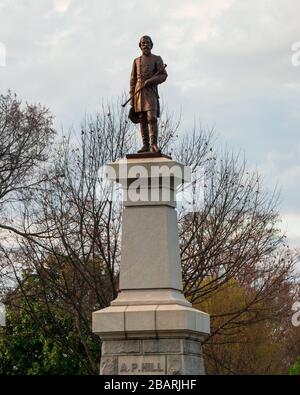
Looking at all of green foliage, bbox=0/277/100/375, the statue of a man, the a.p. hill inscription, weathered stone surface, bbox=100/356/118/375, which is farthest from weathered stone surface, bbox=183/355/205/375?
green foliage, bbox=0/277/100/375

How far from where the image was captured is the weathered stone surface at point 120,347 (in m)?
15.8

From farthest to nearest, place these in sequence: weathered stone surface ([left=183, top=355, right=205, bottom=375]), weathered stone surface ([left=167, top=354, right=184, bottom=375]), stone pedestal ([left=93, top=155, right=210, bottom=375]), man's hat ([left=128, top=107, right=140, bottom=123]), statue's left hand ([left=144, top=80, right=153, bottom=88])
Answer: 1. man's hat ([left=128, top=107, right=140, bottom=123])
2. statue's left hand ([left=144, top=80, right=153, bottom=88])
3. weathered stone surface ([left=183, top=355, right=205, bottom=375])
4. stone pedestal ([left=93, top=155, right=210, bottom=375])
5. weathered stone surface ([left=167, top=354, right=184, bottom=375])

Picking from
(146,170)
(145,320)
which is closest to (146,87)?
(146,170)

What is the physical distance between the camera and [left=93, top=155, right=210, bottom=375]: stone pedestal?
15.7 meters

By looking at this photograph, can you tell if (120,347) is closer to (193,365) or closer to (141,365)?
(141,365)

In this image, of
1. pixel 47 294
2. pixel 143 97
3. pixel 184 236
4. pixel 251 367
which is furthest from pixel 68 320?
pixel 143 97

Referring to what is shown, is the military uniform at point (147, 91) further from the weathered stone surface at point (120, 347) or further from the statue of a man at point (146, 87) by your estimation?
the weathered stone surface at point (120, 347)

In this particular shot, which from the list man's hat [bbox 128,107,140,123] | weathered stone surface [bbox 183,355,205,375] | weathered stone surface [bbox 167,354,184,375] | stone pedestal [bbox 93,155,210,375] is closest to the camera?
weathered stone surface [bbox 167,354,184,375]

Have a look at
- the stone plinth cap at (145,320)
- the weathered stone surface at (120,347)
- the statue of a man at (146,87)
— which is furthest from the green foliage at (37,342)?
the stone plinth cap at (145,320)

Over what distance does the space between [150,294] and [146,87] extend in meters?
3.36

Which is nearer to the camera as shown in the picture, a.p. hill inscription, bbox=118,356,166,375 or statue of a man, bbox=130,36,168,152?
a.p. hill inscription, bbox=118,356,166,375

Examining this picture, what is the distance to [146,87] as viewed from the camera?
17.2m

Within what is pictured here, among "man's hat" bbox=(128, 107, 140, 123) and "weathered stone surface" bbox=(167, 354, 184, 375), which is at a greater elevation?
"man's hat" bbox=(128, 107, 140, 123)

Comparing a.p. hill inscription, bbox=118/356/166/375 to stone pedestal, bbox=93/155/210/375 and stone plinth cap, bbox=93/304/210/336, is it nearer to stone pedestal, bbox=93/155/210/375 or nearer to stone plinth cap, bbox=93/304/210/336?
stone pedestal, bbox=93/155/210/375
